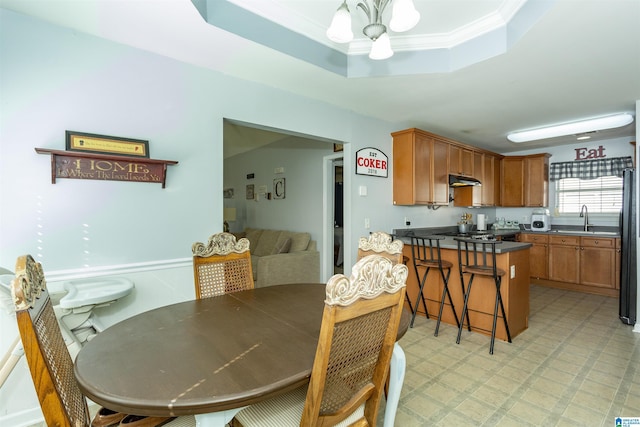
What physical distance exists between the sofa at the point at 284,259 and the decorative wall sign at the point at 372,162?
4.77ft

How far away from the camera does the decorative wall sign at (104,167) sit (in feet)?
6.10

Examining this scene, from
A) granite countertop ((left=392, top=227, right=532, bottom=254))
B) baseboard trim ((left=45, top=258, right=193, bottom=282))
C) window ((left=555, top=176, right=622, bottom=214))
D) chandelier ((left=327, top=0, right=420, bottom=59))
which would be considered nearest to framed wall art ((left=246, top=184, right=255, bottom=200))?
granite countertop ((left=392, top=227, right=532, bottom=254))

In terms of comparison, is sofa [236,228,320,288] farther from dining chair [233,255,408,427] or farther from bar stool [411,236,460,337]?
dining chair [233,255,408,427]

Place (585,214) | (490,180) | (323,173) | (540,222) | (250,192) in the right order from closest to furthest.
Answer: (323,173) < (585,214) < (540,222) < (490,180) < (250,192)

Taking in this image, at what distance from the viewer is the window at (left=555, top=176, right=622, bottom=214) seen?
15.8ft

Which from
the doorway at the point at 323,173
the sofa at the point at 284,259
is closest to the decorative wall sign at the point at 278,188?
the doorway at the point at 323,173

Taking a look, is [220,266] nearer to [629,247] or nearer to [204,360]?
[204,360]

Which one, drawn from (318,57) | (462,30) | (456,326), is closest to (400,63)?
(462,30)

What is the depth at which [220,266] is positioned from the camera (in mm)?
2012

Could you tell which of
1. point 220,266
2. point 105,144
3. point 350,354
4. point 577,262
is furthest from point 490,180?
point 105,144

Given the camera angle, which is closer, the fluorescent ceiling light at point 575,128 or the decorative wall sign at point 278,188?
the fluorescent ceiling light at point 575,128

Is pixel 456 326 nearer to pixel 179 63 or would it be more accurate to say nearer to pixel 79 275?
pixel 79 275

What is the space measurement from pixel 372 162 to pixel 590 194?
13.4 feet

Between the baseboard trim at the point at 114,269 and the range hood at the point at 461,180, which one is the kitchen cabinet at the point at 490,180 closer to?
the range hood at the point at 461,180
